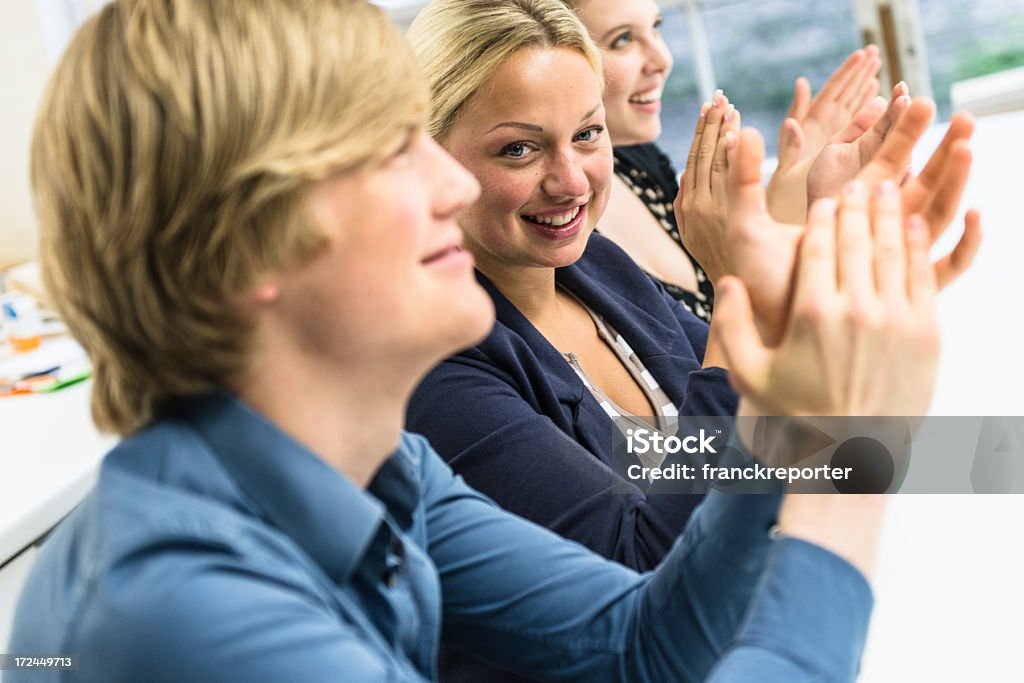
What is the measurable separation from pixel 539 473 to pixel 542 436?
45mm

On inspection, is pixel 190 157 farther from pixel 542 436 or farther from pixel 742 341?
pixel 542 436

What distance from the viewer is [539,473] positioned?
116 centimetres

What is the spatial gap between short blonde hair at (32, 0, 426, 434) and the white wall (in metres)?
2.14

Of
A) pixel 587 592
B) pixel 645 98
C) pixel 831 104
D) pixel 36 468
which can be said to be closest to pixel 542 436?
pixel 587 592

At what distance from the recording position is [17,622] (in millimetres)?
750

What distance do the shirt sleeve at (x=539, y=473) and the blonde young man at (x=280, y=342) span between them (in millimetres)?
319

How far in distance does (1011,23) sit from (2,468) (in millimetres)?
3249

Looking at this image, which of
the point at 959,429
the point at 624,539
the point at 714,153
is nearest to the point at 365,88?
the point at 624,539

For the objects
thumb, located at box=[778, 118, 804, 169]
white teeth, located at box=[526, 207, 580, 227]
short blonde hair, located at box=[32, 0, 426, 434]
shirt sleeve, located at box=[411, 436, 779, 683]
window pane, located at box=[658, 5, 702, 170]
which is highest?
short blonde hair, located at box=[32, 0, 426, 434]

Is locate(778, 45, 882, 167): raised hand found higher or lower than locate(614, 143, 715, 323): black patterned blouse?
higher

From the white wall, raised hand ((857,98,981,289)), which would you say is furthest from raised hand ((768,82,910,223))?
the white wall

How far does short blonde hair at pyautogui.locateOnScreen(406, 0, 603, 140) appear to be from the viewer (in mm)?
1330

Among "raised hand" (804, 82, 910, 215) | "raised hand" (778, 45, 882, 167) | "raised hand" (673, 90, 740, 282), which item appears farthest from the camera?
"raised hand" (778, 45, 882, 167)

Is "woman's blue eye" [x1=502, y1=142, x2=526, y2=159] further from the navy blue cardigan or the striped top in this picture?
the striped top
